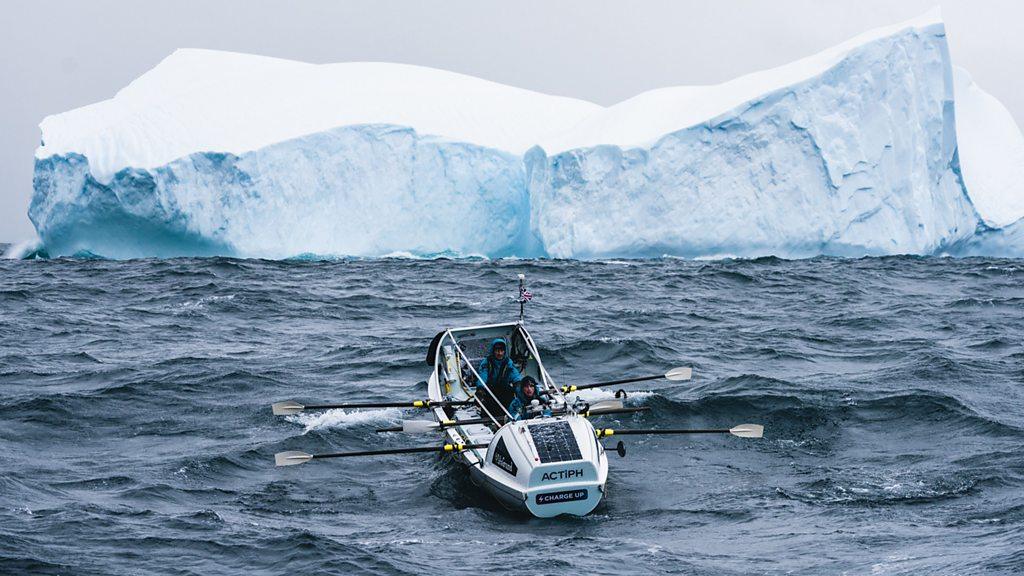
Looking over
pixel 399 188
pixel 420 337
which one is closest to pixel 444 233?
pixel 399 188

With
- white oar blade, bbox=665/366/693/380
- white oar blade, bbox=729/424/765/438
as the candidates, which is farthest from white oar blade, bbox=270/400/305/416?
white oar blade, bbox=729/424/765/438

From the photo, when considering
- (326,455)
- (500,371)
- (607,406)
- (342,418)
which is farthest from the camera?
(342,418)

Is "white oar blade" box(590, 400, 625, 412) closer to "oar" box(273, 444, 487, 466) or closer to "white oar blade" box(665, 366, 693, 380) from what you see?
"oar" box(273, 444, 487, 466)

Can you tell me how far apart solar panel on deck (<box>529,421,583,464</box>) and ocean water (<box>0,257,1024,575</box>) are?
648 millimetres

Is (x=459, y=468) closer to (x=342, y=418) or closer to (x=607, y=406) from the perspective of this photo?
(x=607, y=406)

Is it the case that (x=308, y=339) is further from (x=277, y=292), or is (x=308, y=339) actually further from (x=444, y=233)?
(x=444, y=233)

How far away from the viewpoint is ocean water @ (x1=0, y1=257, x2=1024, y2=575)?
8938 mm

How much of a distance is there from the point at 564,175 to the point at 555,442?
88.9 feet

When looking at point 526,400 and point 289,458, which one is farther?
point 526,400

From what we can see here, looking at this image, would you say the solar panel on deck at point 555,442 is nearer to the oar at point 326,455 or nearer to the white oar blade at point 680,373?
the oar at point 326,455

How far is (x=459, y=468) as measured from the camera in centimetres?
1199

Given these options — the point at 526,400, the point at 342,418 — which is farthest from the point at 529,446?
the point at 342,418

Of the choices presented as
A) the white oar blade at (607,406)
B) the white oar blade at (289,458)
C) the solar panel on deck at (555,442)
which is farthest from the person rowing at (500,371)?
the white oar blade at (289,458)

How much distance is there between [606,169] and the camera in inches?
1449
